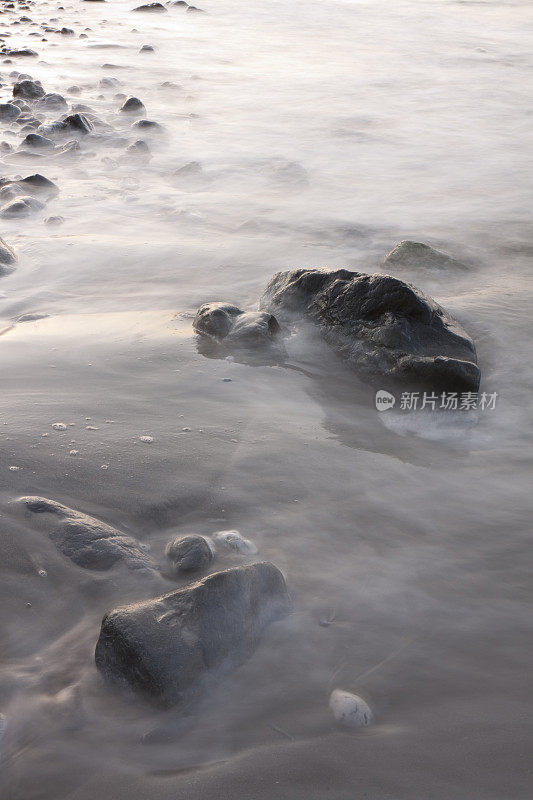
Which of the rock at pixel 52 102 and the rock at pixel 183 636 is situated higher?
the rock at pixel 183 636

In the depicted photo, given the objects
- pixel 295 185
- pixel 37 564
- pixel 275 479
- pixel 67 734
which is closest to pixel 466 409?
pixel 275 479

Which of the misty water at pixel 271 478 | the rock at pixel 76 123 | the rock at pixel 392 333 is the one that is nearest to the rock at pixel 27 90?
the rock at pixel 76 123

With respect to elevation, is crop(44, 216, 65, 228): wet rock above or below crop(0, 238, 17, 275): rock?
below

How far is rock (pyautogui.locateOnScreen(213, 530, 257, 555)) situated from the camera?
6.15 ft

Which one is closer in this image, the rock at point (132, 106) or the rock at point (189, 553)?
the rock at point (189, 553)

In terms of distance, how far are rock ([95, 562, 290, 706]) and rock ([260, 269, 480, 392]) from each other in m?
1.26

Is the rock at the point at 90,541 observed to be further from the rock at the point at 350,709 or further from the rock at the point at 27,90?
the rock at the point at 27,90

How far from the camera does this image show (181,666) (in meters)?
1.46

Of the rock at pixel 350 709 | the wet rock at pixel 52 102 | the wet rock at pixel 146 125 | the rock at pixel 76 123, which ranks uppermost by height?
the rock at pixel 350 709

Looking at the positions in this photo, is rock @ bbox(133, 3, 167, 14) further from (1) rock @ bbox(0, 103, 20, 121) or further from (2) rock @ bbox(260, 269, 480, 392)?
(2) rock @ bbox(260, 269, 480, 392)

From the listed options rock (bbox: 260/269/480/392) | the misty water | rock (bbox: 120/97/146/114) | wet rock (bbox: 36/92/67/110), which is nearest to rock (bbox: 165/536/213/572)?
the misty water

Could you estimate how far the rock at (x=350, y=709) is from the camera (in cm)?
145

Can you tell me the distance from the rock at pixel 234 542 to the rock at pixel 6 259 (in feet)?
7.48

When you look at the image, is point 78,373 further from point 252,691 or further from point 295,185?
point 295,185
